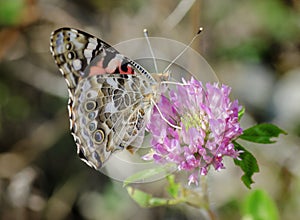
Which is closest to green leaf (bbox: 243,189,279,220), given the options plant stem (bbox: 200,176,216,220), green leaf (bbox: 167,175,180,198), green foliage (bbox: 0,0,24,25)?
plant stem (bbox: 200,176,216,220)

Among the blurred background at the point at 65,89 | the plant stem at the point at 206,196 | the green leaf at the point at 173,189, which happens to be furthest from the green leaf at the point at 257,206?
the blurred background at the point at 65,89

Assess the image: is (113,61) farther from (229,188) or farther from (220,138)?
(229,188)

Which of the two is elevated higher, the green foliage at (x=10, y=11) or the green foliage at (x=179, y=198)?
the green foliage at (x=179, y=198)

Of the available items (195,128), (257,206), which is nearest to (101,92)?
(195,128)

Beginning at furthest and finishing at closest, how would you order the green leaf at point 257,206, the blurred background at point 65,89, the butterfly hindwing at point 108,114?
the blurred background at point 65,89 < the green leaf at point 257,206 < the butterfly hindwing at point 108,114

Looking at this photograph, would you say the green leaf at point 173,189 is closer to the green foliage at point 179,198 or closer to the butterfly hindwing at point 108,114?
the green foliage at point 179,198

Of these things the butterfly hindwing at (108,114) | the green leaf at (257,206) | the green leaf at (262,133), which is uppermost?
the green leaf at (262,133)

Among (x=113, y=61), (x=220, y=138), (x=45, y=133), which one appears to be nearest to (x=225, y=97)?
(x=220, y=138)
